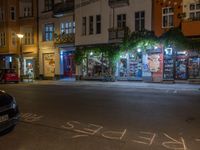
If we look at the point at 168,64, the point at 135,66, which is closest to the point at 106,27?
the point at 135,66

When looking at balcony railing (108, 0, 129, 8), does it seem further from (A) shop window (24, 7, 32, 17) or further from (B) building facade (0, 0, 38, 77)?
(A) shop window (24, 7, 32, 17)

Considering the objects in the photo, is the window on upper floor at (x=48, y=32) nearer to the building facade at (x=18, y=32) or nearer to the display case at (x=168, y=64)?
the building facade at (x=18, y=32)

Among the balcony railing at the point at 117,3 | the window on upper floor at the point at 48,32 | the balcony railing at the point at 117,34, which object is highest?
the balcony railing at the point at 117,3

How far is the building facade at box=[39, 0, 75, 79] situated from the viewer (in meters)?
31.0

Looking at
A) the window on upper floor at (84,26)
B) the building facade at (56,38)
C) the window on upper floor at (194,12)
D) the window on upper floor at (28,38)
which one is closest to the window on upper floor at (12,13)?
the window on upper floor at (28,38)

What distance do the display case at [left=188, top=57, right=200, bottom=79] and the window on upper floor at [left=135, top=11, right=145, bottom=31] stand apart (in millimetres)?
5168

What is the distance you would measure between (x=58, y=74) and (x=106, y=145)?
85.6 feet

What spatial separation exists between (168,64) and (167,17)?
3.91 m

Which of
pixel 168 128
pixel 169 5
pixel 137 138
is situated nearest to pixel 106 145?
pixel 137 138

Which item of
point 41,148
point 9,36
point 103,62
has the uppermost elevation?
point 9,36

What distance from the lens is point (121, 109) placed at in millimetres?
11164

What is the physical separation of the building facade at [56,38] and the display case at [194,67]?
496 inches

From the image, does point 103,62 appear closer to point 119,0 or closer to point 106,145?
point 119,0

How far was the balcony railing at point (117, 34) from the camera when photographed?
26.3 meters
